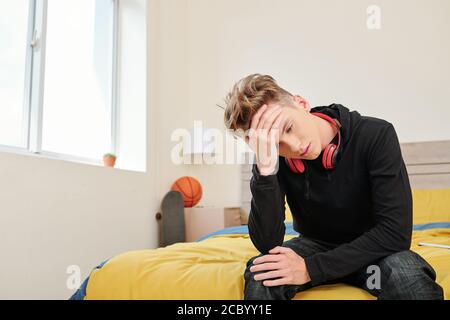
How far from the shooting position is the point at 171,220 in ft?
9.57

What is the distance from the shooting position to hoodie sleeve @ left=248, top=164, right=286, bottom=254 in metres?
1.00

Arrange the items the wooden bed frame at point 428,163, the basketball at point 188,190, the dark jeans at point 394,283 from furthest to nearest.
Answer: the basketball at point 188,190 < the wooden bed frame at point 428,163 < the dark jeans at point 394,283

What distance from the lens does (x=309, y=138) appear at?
1034 millimetres

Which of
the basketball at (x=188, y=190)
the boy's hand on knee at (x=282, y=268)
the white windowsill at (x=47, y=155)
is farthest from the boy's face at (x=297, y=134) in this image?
the basketball at (x=188, y=190)

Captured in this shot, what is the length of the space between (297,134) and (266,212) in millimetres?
228

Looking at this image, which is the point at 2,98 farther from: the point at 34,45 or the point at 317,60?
the point at 317,60

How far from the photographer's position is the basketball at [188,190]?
10.3 feet

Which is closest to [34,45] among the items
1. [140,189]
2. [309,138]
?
[140,189]

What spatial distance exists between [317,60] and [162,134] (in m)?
1.50

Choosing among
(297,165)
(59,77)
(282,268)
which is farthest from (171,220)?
(282,268)

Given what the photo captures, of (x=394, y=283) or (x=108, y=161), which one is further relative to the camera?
(x=108, y=161)

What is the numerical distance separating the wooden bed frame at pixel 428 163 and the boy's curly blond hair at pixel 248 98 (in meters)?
2.25

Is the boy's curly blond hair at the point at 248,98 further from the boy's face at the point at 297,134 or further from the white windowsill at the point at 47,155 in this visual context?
the white windowsill at the point at 47,155

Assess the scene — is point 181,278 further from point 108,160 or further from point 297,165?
point 108,160
